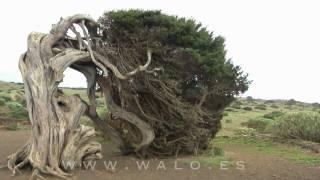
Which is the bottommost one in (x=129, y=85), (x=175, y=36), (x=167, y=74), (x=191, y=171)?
(x=191, y=171)

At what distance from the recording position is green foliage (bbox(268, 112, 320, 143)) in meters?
25.4

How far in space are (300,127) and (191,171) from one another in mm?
12090

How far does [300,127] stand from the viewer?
85.6ft

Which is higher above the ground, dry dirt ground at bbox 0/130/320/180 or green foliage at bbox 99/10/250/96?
green foliage at bbox 99/10/250/96

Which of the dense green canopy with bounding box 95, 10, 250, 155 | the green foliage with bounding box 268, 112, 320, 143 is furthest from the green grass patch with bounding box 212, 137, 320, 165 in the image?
the dense green canopy with bounding box 95, 10, 250, 155

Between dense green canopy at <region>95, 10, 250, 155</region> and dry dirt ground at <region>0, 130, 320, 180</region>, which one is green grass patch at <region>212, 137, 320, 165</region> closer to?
dry dirt ground at <region>0, 130, 320, 180</region>

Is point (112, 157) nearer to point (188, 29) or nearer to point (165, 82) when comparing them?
point (165, 82)

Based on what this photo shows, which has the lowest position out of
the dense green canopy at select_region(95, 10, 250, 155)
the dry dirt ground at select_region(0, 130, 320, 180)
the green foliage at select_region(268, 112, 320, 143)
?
the dry dirt ground at select_region(0, 130, 320, 180)

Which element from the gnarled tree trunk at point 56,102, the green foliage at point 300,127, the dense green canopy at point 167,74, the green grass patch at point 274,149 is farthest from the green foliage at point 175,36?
the green foliage at point 300,127

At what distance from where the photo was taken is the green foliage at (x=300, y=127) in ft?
83.3

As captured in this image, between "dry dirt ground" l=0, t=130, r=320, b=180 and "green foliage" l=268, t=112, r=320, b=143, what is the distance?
689cm

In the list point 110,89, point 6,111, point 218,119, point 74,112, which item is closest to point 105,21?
point 110,89

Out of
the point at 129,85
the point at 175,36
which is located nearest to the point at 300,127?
the point at 175,36

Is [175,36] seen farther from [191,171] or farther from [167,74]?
[191,171]
